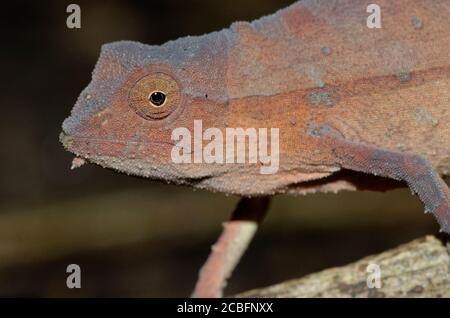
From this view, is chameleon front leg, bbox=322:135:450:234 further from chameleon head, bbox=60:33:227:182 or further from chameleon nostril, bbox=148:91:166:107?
chameleon nostril, bbox=148:91:166:107

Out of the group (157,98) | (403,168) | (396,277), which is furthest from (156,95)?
(396,277)

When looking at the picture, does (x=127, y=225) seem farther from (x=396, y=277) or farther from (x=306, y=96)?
(x=306, y=96)

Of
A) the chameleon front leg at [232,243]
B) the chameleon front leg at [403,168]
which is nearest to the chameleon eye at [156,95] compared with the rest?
the chameleon front leg at [403,168]

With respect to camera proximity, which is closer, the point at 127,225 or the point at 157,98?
the point at 157,98

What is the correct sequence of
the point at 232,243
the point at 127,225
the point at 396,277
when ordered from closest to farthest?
1. the point at 396,277
2. the point at 232,243
3. the point at 127,225

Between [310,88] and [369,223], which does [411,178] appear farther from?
[369,223]
